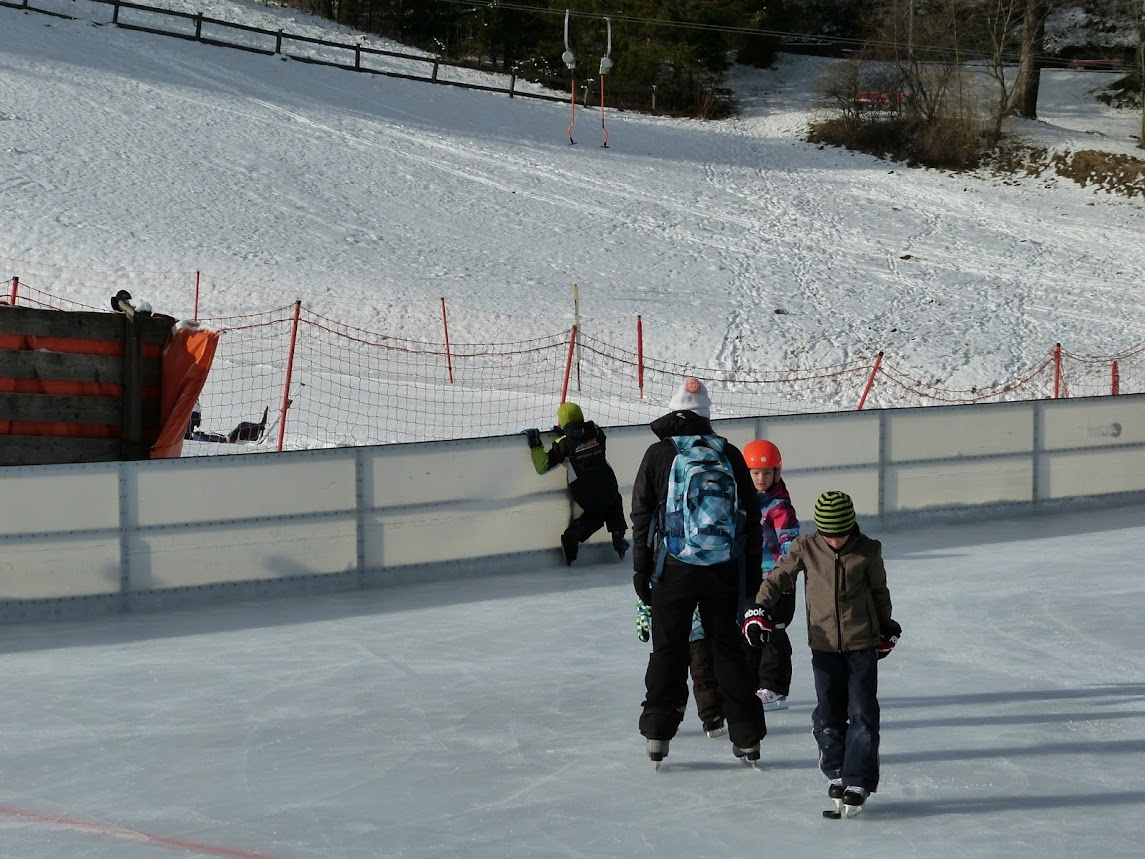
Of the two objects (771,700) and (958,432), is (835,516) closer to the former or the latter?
(771,700)

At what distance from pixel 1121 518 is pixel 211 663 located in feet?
28.8

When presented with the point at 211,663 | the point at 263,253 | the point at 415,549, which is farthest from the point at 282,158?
the point at 211,663

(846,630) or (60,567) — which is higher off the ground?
(846,630)

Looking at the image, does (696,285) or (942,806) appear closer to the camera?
(942,806)

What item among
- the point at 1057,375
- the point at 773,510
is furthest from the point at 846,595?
the point at 1057,375

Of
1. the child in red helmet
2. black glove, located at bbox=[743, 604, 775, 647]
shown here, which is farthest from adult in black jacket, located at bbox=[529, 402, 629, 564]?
black glove, located at bbox=[743, 604, 775, 647]

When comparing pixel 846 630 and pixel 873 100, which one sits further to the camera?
pixel 873 100

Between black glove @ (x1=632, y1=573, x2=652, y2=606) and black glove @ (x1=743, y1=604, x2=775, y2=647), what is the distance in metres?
0.46

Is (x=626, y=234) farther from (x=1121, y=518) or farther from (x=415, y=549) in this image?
(x=415, y=549)

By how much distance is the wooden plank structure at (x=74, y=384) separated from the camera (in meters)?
11.0

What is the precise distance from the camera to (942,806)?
5656 millimetres

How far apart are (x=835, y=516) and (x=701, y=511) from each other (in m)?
0.60

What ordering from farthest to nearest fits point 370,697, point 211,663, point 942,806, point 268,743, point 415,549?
point 415,549
point 211,663
point 370,697
point 268,743
point 942,806

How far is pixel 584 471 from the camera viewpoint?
10.9m
